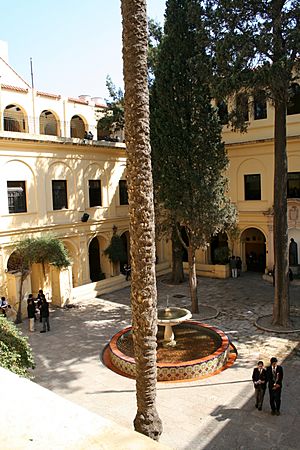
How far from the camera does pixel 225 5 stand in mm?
15312

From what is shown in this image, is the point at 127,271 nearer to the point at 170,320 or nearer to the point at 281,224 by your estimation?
the point at 281,224

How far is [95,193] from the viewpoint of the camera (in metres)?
24.6

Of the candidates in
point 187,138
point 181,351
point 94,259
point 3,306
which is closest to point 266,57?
point 187,138

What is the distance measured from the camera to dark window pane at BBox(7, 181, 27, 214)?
19.6 metres

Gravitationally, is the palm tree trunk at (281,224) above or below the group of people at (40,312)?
above

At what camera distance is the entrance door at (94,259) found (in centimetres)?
2575

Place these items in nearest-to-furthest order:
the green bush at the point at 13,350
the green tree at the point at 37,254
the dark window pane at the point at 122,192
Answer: the green bush at the point at 13,350
the green tree at the point at 37,254
the dark window pane at the point at 122,192

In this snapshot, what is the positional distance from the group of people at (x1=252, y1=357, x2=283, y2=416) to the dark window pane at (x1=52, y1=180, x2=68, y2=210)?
14847 mm

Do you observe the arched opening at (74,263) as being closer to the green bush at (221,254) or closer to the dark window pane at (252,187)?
the green bush at (221,254)

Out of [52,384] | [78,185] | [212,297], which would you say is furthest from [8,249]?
[212,297]

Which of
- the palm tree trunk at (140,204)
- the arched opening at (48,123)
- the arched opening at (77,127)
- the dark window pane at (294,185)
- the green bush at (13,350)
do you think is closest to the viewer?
the palm tree trunk at (140,204)

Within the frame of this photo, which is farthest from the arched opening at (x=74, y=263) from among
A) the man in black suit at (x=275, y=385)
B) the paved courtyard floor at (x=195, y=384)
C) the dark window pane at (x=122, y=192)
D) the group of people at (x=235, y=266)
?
the man in black suit at (x=275, y=385)

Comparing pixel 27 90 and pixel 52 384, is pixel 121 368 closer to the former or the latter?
pixel 52 384

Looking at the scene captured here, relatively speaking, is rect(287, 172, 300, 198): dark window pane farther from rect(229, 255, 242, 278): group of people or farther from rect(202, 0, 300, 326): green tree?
rect(202, 0, 300, 326): green tree
